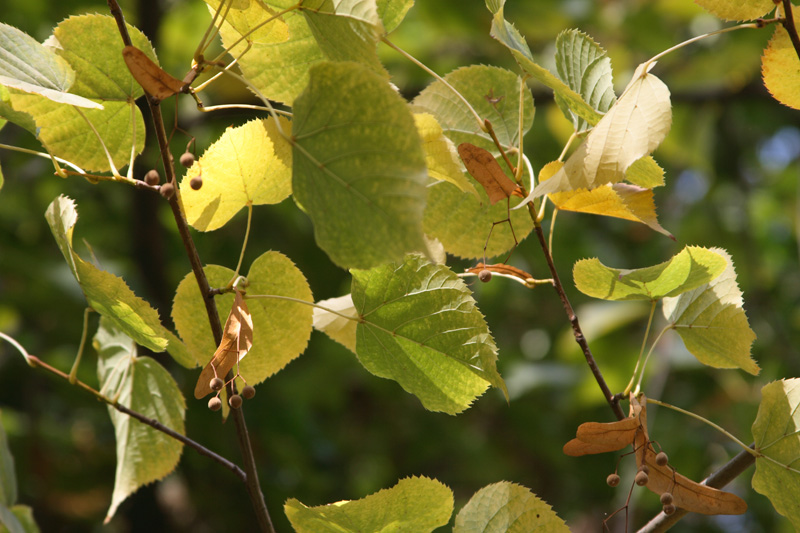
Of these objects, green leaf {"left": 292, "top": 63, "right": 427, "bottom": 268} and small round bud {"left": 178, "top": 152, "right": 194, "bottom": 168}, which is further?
small round bud {"left": 178, "top": 152, "right": 194, "bottom": 168}

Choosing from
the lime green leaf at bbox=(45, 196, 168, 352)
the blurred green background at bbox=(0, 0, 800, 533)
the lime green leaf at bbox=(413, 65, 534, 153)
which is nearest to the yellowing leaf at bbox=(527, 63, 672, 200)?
the lime green leaf at bbox=(413, 65, 534, 153)

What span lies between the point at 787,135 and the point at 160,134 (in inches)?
126

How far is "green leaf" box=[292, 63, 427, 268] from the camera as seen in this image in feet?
1.22

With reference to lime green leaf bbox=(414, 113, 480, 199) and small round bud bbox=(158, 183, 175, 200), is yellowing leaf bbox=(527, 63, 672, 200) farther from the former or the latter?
small round bud bbox=(158, 183, 175, 200)

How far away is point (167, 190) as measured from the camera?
43 cm

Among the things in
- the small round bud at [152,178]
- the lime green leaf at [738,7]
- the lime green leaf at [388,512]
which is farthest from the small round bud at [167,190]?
the lime green leaf at [738,7]

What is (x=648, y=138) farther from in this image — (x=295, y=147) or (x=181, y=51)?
(x=181, y=51)

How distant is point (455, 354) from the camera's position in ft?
1.65

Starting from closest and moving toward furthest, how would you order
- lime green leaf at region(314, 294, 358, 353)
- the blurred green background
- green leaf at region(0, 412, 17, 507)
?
lime green leaf at region(314, 294, 358, 353)
green leaf at region(0, 412, 17, 507)
the blurred green background

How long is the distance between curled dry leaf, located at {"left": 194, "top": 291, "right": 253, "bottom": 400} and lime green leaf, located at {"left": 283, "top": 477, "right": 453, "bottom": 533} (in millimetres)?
103

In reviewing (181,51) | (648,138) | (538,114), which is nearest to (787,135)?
(538,114)

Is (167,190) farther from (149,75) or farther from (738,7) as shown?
(738,7)

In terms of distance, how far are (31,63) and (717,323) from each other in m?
0.54

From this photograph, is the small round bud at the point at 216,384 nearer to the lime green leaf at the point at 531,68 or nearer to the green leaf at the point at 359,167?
the green leaf at the point at 359,167
